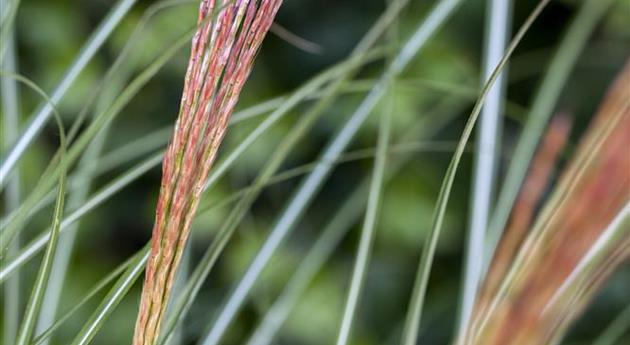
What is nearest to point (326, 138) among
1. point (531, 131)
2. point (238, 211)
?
point (531, 131)

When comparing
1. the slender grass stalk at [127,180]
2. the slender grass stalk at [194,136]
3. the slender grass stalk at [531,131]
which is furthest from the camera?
the slender grass stalk at [531,131]

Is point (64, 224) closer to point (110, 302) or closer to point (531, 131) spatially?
point (110, 302)

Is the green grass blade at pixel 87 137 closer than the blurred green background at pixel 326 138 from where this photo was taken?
Yes

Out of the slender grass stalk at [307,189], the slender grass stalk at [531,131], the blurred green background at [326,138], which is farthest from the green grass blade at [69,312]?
the blurred green background at [326,138]

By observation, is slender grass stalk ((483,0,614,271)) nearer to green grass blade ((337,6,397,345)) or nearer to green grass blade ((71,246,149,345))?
green grass blade ((337,6,397,345))

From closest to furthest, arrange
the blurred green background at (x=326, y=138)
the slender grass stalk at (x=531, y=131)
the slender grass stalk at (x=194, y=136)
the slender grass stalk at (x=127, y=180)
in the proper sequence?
the slender grass stalk at (x=194, y=136), the slender grass stalk at (x=127, y=180), the slender grass stalk at (x=531, y=131), the blurred green background at (x=326, y=138)

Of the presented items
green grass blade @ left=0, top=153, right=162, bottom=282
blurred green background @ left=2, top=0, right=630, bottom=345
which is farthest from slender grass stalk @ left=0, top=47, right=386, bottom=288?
blurred green background @ left=2, top=0, right=630, bottom=345

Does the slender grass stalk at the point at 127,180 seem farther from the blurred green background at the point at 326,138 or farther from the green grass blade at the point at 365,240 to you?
the blurred green background at the point at 326,138
